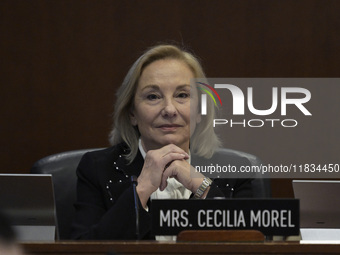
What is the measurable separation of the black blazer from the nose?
0.23 metres

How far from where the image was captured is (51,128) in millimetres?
3855

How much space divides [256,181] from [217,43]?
1381 mm

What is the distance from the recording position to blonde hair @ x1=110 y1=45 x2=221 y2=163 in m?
2.69

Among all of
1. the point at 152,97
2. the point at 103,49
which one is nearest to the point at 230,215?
the point at 152,97

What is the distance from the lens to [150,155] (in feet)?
8.14

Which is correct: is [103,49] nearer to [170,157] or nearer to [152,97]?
[152,97]

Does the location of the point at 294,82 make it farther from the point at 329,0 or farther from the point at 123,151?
the point at 123,151

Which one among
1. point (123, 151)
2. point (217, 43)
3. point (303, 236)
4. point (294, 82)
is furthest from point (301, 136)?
point (303, 236)

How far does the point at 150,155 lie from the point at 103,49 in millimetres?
1505

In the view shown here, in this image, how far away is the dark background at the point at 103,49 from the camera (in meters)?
3.83
